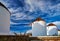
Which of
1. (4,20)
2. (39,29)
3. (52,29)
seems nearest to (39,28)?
(39,29)

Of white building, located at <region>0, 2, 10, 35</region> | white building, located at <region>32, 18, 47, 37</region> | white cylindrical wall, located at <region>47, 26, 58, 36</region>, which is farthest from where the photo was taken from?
white cylindrical wall, located at <region>47, 26, 58, 36</region>

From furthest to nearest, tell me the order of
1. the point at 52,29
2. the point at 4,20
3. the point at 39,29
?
the point at 52,29, the point at 39,29, the point at 4,20

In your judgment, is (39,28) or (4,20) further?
(39,28)

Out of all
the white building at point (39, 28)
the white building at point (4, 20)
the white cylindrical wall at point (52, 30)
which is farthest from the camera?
the white cylindrical wall at point (52, 30)

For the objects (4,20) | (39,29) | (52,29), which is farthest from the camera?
(52,29)

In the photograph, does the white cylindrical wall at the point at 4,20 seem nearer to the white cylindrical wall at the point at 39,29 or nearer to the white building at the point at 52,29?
the white cylindrical wall at the point at 39,29

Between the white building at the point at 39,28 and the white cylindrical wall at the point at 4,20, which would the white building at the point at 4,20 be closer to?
the white cylindrical wall at the point at 4,20

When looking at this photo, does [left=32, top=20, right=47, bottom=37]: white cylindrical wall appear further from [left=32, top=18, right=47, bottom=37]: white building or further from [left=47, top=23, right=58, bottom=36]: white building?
[left=47, top=23, right=58, bottom=36]: white building

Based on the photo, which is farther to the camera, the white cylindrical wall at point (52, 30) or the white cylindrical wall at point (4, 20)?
the white cylindrical wall at point (52, 30)

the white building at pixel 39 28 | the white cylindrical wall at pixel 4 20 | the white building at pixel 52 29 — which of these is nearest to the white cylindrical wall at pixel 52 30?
the white building at pixel 52 29

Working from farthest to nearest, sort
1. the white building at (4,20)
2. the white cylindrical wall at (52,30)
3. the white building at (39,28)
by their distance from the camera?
the white cylindrical wall at (52,30) < the white building at (39,28) < the white building at (4,20)

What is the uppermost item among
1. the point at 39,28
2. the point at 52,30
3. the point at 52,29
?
the point at 52,29

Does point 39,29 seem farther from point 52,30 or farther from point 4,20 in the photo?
point 52,30

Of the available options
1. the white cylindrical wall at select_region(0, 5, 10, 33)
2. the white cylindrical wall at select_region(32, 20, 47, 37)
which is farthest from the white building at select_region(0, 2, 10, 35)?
the white cylindrical wall at select_region(32, 20, 47, 37)
